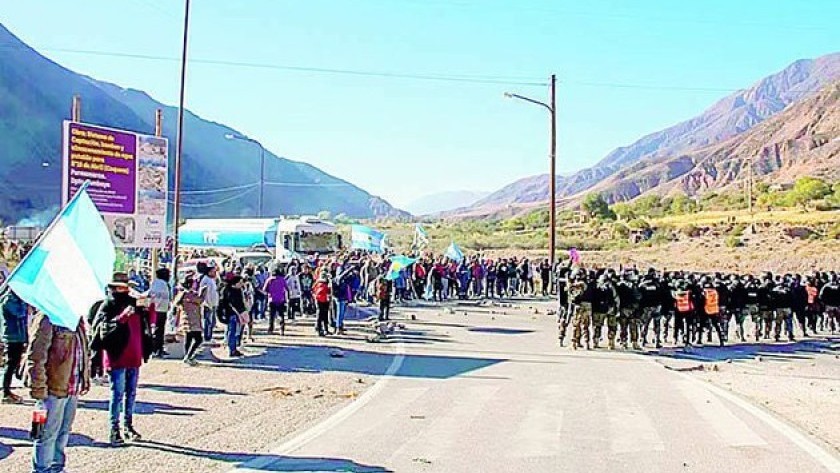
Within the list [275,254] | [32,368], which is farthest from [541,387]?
[275,254]

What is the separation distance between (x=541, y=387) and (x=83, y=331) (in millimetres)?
8480

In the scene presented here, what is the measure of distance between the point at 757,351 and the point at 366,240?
3175 centimetres

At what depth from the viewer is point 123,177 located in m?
20.6

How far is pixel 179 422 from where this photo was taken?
39.1 feet

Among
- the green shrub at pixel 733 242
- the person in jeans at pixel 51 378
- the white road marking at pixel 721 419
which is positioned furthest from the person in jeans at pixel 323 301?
the green shrub at pixel 733 242

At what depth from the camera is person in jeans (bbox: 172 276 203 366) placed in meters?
17.0

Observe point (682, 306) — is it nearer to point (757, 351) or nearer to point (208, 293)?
point (757, 351)

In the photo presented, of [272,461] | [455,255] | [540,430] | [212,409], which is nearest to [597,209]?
[455,255]

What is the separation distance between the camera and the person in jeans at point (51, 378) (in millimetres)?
8078

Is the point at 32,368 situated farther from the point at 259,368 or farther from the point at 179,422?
the point at 259,368

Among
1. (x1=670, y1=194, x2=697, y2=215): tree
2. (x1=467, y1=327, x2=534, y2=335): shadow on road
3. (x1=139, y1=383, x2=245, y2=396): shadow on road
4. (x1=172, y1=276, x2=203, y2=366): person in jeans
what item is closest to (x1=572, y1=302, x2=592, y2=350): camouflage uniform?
(x1=467, y1=327, x2=534, y2=335): shadow on road

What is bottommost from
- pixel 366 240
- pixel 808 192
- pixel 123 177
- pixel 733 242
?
pixel 123 177

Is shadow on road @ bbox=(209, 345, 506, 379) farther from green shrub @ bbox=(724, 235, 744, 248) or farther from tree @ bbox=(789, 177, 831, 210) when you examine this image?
tree @ bbox=(789, 177, 831, 210)

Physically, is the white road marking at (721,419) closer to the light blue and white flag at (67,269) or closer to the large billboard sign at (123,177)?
the light blue and white flag at (67,269)
